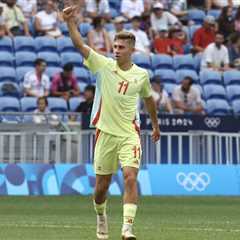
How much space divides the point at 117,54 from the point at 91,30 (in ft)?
51.9

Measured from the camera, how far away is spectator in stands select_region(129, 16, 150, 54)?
26953 millimetres

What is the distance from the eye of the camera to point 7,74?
Answer: 80.6 feet

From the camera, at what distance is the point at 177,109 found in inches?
973

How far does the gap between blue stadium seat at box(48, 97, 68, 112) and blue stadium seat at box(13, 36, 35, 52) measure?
243 centimetres

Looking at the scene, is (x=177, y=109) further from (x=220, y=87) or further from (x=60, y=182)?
(x=60, y=182)

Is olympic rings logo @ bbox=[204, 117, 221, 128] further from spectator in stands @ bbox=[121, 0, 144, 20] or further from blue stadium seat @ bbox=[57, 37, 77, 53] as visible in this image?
spectator in stands @ bbox=[121, 0, 144, 20]

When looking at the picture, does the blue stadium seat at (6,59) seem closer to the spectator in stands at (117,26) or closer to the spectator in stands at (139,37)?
the spectator in stands at (117,26)

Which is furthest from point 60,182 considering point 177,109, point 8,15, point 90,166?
point 8,15

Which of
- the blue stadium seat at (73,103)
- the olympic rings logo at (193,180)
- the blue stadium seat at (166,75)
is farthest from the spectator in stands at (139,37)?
the olympic rings logo at (193,180)

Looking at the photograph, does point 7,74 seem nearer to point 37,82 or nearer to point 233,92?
point 37,82

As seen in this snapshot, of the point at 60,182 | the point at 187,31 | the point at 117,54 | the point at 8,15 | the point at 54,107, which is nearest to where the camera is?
the point at 117,54

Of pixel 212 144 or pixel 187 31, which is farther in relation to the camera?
pixel 187 31

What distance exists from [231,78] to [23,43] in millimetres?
6236

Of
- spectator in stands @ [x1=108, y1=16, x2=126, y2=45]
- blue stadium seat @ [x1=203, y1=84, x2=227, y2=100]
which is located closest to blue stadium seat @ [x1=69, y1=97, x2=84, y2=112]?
spectator in stands @ [x1=108, y1=16, x2=126, y2=45]
